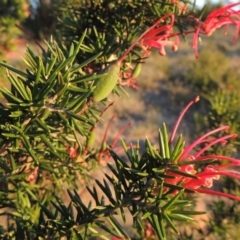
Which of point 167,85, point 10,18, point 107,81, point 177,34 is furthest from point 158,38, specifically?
point 167,85

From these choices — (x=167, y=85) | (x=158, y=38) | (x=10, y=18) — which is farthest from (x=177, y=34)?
(x=167, y=85)

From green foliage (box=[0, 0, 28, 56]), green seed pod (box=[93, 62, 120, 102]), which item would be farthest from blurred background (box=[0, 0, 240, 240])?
green seed pod (box=[93, 62, 120, 102])

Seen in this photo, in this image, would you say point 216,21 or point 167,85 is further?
point 167,85

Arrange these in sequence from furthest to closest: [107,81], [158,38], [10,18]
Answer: [10,18] → [158,38] → [107,81]

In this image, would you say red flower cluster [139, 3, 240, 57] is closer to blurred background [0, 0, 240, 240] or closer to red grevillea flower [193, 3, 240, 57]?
red grevillea flower [193, 3, 240, 57]

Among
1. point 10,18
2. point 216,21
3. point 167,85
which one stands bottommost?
point 167,85

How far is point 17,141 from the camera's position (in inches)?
25.0

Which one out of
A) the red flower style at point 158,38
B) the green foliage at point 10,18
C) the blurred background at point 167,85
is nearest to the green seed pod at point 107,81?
the red flower style at point 158,38

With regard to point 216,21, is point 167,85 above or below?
below

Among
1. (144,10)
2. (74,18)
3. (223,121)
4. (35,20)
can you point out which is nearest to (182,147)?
(144,10)

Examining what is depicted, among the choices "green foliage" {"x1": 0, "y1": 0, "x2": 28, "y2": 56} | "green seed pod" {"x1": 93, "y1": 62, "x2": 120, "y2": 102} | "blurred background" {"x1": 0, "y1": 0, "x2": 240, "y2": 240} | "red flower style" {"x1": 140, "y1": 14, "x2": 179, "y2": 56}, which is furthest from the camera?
Result: "blurred background" {"x1": 0, "y1": 0, "x2": 240, "y2": 240}

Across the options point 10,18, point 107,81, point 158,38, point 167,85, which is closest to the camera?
point 107,81

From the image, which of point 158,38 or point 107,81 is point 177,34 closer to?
point 158,38

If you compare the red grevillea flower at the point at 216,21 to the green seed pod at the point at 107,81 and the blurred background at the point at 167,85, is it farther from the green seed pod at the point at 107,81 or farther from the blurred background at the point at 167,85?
the blurred background at the point at 167,85
